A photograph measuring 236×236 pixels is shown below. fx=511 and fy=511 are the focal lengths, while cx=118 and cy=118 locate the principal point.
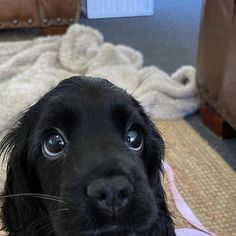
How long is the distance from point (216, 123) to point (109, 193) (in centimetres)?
122

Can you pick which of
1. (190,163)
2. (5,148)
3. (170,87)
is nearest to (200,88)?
(170,87)

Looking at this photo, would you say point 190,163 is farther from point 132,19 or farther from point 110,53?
point 132,19

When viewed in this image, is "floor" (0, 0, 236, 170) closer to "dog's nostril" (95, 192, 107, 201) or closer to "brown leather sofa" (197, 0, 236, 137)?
"brown leather sofa" (197, 0, 236, 137)

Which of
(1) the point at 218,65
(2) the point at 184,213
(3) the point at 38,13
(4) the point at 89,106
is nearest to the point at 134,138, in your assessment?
(4) the point at 89,106

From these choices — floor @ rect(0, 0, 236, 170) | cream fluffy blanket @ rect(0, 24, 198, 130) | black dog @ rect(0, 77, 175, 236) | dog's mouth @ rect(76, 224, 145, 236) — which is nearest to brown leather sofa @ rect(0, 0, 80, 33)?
floor @ rect(0, 0, 236, 170)

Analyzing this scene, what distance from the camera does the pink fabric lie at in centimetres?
140

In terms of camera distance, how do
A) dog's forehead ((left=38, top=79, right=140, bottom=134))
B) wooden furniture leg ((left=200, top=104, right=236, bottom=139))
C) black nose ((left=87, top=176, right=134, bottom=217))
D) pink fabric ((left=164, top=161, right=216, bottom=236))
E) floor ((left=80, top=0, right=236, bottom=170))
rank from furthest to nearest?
floor ((left=80, top=0, right=236, bottom=170)) → wooden furniture leg ((left=200, top=104, right=236, bottom=139)) → pink fabric ((left=164, top=161, right=216, bottom=236)) → dog's forehead ((left=38, top=79, right=140, bottom=134)) → black nose ((left=87, top=176, right=134, bottom=217))

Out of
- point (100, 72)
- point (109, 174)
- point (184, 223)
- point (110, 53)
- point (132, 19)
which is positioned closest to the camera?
point (109, 174)

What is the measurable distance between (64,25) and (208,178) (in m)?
1.54

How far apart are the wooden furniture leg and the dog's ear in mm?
1020

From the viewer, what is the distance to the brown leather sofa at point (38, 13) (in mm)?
2746

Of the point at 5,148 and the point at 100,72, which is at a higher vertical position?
the point at 5,148

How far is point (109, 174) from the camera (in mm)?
772

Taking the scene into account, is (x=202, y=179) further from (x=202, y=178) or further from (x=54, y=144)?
(x=54, y=144)
